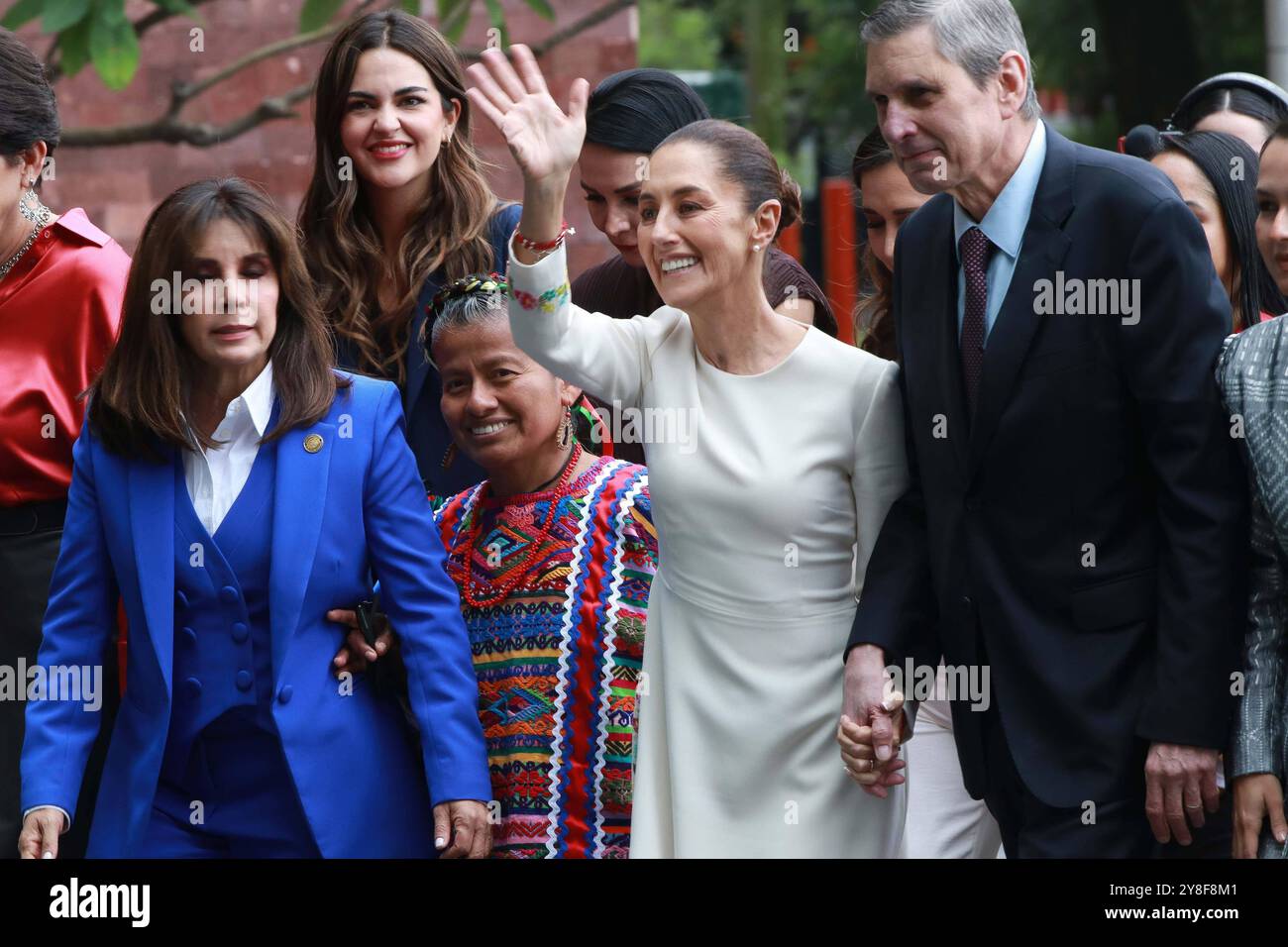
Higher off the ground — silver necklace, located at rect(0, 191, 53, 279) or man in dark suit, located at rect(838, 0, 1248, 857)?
silver necklace, located at rect(0, 191, 53, 279)

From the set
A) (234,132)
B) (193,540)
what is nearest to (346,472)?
(193,540)

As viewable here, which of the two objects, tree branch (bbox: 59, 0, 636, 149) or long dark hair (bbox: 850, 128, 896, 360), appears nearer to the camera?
long dark hair (bbox: 850, 128, 896, 360)

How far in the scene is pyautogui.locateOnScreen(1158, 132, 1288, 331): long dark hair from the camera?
4.81 metres

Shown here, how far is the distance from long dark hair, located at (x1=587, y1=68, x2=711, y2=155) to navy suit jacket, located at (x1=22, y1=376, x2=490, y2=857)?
1.37 meters

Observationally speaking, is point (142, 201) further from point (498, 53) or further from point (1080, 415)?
point (1080, 415)

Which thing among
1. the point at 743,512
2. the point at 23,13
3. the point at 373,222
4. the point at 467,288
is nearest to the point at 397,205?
the point at 373,222

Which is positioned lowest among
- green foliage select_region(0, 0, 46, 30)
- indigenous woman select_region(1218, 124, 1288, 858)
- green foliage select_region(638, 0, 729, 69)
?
indigenous woman select_region(1218, 124, 1288, 858)

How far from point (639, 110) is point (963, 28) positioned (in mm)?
1622

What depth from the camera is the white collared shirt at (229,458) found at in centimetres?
408

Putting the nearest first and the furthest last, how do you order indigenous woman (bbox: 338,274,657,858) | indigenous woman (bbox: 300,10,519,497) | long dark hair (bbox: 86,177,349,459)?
1. long dark hair (bbox: 86,177,349,459)
2. indigenous woman (bbox: 338,274,657,858)
3. indigenous woman (bbox: 300,10,519,497)

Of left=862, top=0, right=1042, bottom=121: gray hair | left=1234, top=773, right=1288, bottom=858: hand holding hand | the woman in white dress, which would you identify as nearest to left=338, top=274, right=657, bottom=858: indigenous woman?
the woman in white dress

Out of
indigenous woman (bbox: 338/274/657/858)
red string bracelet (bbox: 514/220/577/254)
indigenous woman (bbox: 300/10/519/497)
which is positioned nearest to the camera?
red string bracelet (bbox: 514/220/577/254)

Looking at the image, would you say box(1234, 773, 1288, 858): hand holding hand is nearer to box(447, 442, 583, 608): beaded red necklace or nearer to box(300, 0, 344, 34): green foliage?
box(447, 442, 583, 608): beaded red necklace

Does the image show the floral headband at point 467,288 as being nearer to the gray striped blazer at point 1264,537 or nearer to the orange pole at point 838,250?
the gray striped blazer at point 1264,537
